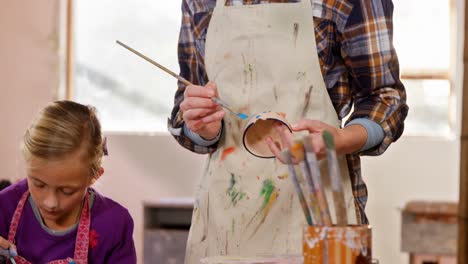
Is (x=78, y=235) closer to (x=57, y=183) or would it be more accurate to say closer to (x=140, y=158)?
(x=57, y=183)

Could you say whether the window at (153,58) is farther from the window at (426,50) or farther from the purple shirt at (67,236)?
the purple shirt at (67,236)

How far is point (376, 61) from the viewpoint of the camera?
1730 mm

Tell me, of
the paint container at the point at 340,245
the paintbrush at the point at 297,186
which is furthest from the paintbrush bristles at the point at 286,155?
the paint container at the point at 340,245

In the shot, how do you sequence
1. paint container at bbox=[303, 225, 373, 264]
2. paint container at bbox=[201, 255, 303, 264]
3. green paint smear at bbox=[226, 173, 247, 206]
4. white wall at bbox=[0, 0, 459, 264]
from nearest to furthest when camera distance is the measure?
paint container at bbox=[303, 225, 373, 264]
paint container at bbox=[201, 255, 303, 264]
green paint smear at bbox=[226, 173, 247, 206]
white wall at bbox=[0, 0, 459, 264]

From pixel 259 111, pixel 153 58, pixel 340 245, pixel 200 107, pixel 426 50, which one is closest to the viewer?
pixel 340 245

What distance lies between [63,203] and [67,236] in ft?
0.35

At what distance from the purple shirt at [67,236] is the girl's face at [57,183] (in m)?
0.06

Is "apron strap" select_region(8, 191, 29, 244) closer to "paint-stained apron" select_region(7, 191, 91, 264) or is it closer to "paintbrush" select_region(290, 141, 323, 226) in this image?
"paint-stained apron" select_region(7, 191, 91, 264)

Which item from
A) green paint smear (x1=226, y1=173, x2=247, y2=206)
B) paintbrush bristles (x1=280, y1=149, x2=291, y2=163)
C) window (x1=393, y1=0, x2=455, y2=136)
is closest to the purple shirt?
green paint smear (x1=226, y1=173, x2=247, y2=206)

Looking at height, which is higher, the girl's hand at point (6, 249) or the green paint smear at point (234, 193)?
the green paint smear at point (234, 193)

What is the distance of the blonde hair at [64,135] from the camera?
6.20 feet

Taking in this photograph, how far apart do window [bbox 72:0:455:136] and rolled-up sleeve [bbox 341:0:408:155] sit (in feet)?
10.8

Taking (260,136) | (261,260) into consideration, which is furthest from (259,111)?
(261,260)

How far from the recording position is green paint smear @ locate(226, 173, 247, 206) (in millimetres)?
1790
